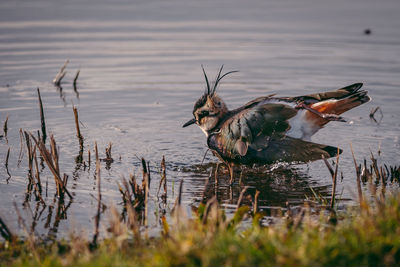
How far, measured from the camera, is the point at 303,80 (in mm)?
10211

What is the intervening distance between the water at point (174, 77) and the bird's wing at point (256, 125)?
0.37 metres

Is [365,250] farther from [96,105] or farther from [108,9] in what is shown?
[108,9]

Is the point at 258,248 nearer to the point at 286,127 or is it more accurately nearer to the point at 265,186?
the point at 265,186

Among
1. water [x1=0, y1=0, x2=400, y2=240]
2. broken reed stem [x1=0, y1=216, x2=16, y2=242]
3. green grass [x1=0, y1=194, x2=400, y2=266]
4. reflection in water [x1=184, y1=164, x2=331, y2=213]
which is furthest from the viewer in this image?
water [x1=0, y1=0, x2=400, y2=240]

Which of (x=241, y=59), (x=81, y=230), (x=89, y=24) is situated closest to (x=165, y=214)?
(x=81, y=230)

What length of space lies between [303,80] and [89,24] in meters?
6.57

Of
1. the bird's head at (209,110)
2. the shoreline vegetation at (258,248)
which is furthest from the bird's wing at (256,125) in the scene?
the shoreline vegetation at (258,248)

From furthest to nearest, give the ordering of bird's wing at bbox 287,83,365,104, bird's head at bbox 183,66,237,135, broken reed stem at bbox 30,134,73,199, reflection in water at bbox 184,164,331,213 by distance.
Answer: bird's head at bbox 183,66,237,135 < bird's wing at bbox 287,83,365,104 < reflection in water at bbox 184,164,331,213 < broken reed stem at bbox 30,134,73,199

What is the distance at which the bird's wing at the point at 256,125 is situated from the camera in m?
6.23

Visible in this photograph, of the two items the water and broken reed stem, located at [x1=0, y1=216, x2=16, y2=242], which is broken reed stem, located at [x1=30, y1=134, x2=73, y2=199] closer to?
the water

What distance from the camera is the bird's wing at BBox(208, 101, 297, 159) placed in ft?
20.4

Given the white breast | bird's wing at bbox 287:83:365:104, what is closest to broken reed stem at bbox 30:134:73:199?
the white breast

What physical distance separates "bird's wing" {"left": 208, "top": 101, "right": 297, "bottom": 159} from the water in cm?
37

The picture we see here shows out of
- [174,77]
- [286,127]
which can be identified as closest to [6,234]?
[286,127]
